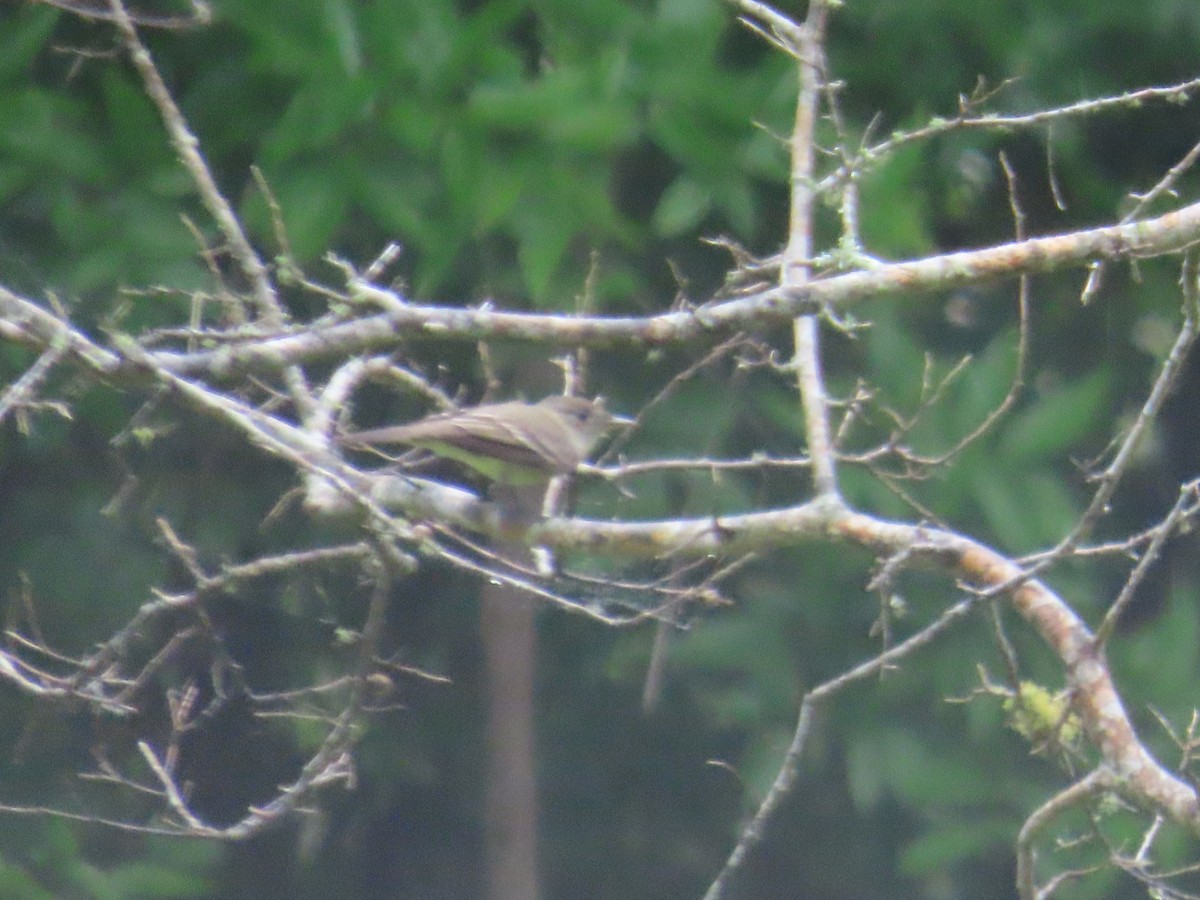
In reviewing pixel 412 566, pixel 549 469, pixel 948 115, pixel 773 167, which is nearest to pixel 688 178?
pixel 773 167

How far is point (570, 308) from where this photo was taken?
12.6 feet

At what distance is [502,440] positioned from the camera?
9.45 feet

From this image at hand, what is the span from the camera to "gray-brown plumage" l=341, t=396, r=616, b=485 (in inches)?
112

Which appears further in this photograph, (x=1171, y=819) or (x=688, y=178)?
(x=688, y=178)

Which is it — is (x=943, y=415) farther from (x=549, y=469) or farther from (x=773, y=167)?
(x=549, y=469)

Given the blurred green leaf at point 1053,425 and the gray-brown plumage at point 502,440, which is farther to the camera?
the blurred green leaf at point 1053,425

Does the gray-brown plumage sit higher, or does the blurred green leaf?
the blurred green leaf

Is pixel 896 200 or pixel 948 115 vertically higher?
pixel 948 115

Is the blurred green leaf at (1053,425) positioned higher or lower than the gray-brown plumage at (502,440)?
higher

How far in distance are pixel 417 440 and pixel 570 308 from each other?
108cm

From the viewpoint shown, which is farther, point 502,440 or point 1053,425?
point 1053,425

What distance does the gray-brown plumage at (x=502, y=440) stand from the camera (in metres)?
2.86

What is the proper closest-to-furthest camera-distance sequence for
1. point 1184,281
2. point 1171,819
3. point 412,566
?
point 1171,819 < point 1184,281 < point 412,566

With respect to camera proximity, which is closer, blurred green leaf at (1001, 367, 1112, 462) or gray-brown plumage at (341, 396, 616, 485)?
gray-brown plumage at (341, 396, 616, 485)
